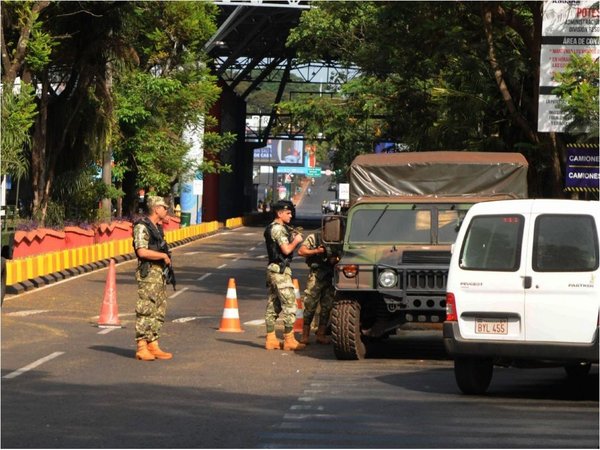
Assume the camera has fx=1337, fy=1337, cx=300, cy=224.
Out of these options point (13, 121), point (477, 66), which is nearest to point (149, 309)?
point (477, 66)

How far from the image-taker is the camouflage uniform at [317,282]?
18172 mm

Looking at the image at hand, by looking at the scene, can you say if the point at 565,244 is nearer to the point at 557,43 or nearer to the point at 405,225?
the point at 405,225

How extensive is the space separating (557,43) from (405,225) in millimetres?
7788

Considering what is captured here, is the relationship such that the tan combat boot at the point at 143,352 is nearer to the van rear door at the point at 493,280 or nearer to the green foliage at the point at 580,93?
the van rear door at the point at 493,280

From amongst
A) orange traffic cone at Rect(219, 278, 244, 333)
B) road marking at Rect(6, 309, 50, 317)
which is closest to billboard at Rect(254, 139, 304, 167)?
road marking at Rect(6, 309, 50, 317)

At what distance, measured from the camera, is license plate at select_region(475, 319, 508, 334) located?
41.2 ft

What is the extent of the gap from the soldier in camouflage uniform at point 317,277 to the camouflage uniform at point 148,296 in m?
2.73

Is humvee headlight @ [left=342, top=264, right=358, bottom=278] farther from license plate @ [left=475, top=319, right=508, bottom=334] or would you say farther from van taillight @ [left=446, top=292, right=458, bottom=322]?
license plate @ [left=475, top=319, right=508, bottom=334]

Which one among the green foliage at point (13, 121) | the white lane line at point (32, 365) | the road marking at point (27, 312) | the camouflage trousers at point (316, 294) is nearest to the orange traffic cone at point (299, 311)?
the camouflage trousers at point (316, 294)

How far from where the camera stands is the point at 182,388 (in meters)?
13.2

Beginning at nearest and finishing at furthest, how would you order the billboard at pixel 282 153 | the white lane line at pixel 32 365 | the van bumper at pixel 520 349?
the van bumper at pixel 520 349 → the white lane line at pixel 32 365 → the billboard at pixel 282 153

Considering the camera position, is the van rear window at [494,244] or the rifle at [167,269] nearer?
the van rear window at [494,244]

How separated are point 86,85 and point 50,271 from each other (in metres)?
9.14

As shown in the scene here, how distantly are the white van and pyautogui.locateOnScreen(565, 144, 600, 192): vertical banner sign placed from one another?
13.0 meters
